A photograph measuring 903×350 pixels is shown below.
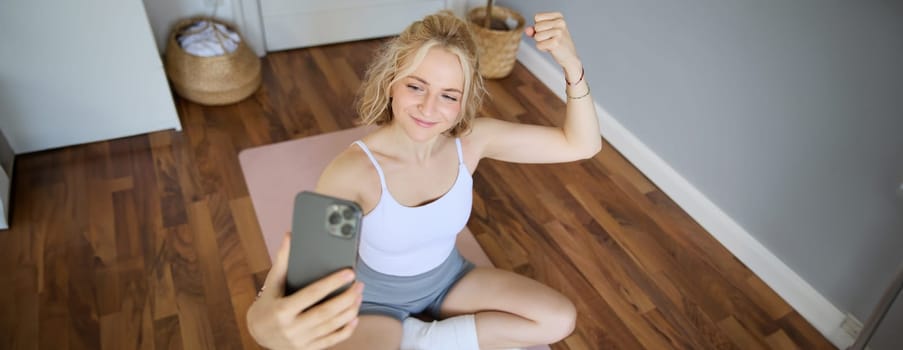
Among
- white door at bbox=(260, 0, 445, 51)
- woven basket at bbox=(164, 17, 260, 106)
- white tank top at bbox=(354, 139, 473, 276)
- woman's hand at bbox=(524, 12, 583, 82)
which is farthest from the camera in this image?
white door at bbox=(260, 0, 445, 51)

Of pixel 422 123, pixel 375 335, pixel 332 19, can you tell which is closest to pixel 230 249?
pixel 375 335

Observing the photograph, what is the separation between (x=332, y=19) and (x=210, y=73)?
→ 0.69m

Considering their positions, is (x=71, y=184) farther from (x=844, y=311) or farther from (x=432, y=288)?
(x=844, y=311)

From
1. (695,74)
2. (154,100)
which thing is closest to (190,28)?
(154,100)

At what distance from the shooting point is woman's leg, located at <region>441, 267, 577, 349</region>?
4.52 feet

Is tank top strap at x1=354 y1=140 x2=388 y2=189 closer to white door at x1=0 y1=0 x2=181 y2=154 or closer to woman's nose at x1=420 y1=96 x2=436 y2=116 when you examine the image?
woman's nose at x1=420 y1=96 x2=436 y2=116

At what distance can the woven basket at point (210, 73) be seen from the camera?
2.21 m

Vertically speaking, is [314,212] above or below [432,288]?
above

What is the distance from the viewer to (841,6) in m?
1.46

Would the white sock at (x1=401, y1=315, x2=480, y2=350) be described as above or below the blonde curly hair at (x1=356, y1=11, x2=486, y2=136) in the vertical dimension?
below

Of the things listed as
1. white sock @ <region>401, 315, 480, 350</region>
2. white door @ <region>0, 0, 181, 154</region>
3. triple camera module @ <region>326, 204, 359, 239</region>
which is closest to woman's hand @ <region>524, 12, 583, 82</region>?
triple camera module @ <region>326, 204, 359, 239</region>

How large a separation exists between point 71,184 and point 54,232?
23 cm

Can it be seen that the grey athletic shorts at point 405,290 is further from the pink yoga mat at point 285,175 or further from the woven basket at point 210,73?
the woven basket at point 210,73

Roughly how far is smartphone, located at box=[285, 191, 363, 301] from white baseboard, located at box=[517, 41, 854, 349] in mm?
1510
